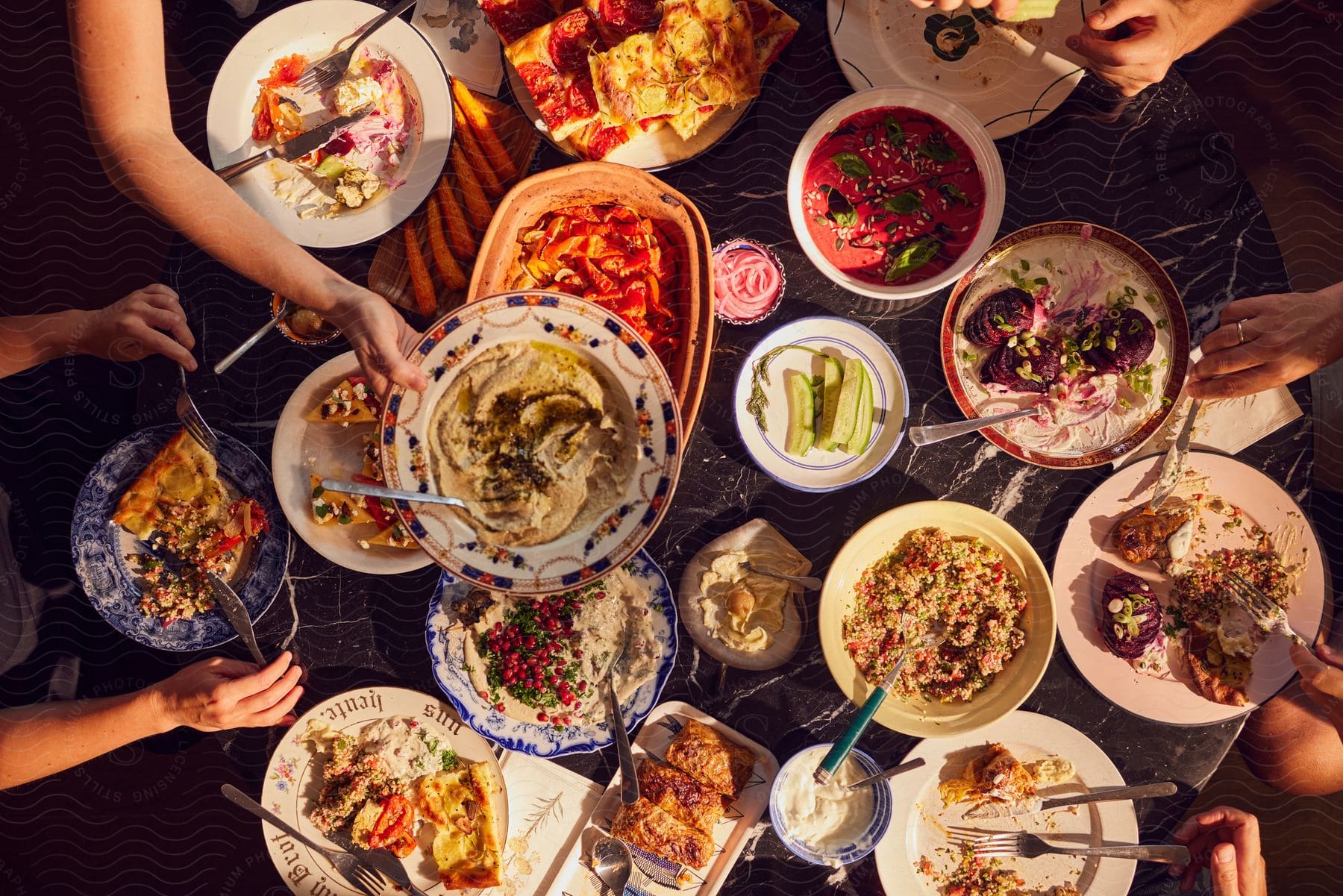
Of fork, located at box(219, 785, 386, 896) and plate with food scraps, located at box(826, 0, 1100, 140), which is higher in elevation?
plate with food scraps, located at box(826, 0, 1100, 140)

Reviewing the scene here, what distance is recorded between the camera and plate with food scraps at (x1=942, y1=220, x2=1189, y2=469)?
1.83 m

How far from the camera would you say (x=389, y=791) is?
1.86 m

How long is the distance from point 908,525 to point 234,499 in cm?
160

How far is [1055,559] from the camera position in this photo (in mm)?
1885

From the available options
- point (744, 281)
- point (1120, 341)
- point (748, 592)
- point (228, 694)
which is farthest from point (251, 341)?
point (1120, 341)

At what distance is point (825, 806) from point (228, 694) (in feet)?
4.69

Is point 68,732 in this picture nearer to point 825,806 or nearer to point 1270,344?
point 825,806

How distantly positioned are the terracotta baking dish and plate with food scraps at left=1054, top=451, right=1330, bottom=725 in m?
0.99

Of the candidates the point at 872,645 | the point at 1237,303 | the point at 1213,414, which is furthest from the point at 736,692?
the point at 1237,303

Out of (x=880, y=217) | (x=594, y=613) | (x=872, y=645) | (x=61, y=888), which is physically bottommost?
(x=61, y=888)

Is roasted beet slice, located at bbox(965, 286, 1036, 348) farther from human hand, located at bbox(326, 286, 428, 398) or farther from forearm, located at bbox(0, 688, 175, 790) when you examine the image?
forearm, located at bbox(0, 688, 175, 790)

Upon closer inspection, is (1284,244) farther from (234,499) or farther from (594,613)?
(234,499)

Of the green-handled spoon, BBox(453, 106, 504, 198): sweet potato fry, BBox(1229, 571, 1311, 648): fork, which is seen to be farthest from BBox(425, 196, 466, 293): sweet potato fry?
BBox(1229, 571, 1311, 648): fork

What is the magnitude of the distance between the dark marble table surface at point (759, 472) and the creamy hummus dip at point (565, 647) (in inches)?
5.6
